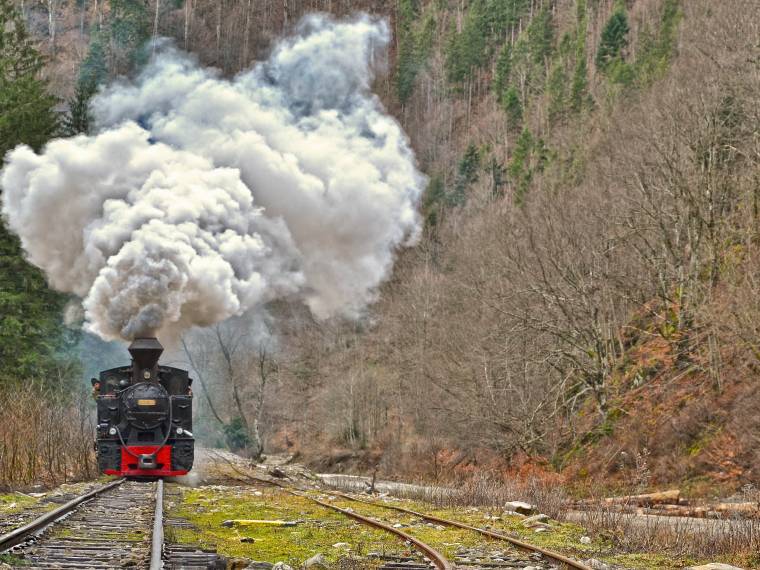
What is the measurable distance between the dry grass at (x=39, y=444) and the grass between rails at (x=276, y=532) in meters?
4.65

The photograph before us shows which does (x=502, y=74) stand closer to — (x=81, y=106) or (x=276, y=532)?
(x=81, y=106)

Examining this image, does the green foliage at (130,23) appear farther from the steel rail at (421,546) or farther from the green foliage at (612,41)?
the steel rail at (421,546)

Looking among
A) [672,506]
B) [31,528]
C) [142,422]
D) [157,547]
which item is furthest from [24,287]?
[157,547]

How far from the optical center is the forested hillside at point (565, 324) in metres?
26.5

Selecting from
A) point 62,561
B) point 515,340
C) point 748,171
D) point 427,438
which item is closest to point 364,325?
point 427,438

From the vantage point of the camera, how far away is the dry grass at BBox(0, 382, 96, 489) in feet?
63.8

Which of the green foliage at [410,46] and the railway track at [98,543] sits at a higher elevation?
the green foliage at [410,46]

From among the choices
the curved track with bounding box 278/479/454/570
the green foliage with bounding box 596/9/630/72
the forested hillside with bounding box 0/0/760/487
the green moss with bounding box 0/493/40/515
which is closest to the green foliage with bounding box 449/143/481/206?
the forested hillside with bounding box 0/0/760/487

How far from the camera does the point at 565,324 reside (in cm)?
3222

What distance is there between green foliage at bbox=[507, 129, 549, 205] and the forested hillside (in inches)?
226

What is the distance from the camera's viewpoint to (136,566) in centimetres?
781

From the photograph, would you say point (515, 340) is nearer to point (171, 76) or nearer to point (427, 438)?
point (427, 438)

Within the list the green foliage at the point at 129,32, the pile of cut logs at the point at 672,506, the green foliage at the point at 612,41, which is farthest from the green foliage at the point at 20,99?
the green foliage at the point at 612,41

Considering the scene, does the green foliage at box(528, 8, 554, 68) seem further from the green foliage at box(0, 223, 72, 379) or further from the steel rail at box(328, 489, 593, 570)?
the steel rail at box(328, 489, 593, 570)
